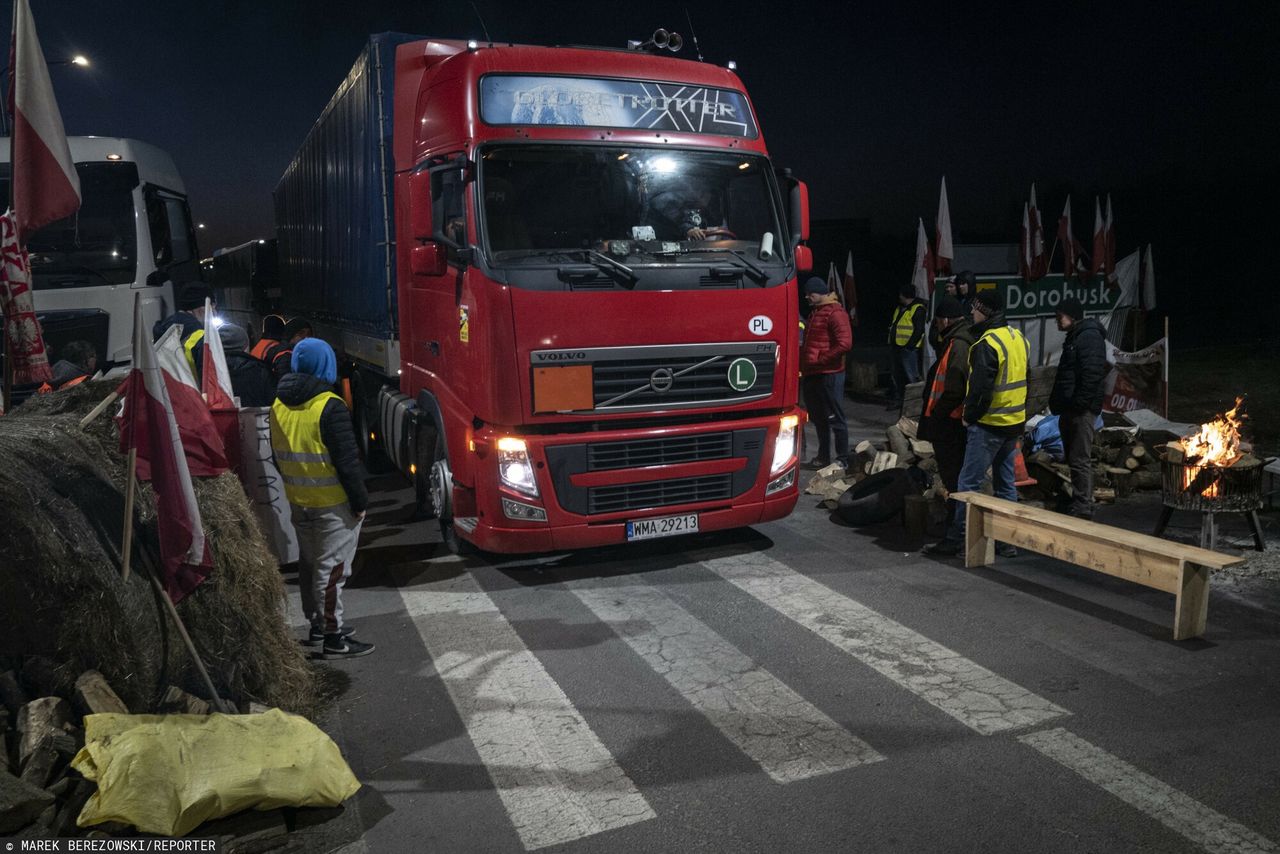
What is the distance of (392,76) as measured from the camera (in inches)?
338

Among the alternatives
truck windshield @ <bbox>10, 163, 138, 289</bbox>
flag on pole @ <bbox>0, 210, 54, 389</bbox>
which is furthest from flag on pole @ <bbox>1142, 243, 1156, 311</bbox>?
flag on pole @ <bbox>0, 210, 54, 389</bbox>

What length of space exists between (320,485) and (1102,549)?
4.99m

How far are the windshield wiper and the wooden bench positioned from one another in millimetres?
2255

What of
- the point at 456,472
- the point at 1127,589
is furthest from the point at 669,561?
the point at 1127,589

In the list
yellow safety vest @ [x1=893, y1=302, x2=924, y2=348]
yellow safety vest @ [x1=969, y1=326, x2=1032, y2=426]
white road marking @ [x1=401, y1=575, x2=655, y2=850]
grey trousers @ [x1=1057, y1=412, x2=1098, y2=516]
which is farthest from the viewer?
yellow safety vest @ [x1=893, y1=302, x2=924, y2=348]

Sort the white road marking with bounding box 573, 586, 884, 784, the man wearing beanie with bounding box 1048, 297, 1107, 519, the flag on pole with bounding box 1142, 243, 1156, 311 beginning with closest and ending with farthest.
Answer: the white road marking with bounding box 573, 586, 884, 784, the man wearing beanie with bounding box 1048, 297, 1107, 519, the flag on pole with bounding box 1142, 243, 1156, 311

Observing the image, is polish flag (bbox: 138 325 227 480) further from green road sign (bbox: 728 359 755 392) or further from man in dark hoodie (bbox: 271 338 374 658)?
green road sign (bbox: 728 359 755 392)

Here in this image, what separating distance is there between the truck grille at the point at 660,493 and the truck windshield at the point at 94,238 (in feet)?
24.0

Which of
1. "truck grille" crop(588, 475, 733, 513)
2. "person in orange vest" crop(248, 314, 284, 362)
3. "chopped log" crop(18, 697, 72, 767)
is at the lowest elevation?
"chopped log" crop(18, 697, 72, 767)

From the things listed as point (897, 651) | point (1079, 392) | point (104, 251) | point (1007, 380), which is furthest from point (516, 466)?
point (104, 251)

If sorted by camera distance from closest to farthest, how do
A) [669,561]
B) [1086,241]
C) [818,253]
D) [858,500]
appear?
[669,561], [858,500], [818,253], [1086,241]

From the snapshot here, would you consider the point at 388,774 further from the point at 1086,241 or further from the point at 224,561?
the point at 1086,241

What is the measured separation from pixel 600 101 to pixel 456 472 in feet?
9.67

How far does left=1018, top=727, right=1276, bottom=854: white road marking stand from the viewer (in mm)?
3588
